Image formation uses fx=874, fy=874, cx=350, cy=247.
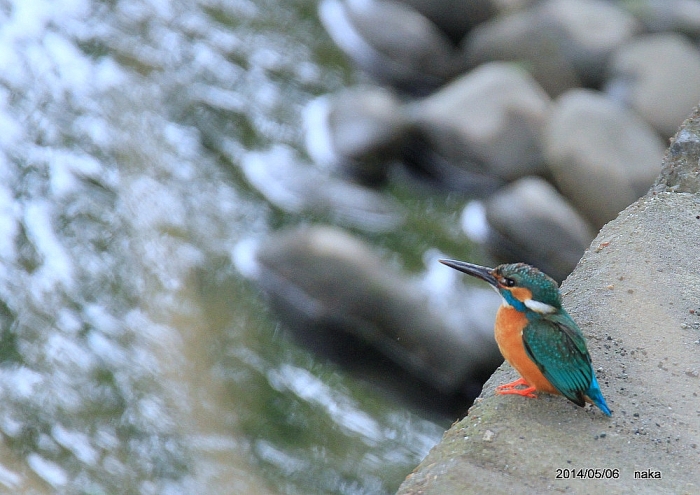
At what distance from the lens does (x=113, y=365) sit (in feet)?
15.0

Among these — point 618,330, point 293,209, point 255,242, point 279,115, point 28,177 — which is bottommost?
point 618,330

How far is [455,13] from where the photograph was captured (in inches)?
316

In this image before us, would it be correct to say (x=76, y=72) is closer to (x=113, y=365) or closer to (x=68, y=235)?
(x=68, y=235)

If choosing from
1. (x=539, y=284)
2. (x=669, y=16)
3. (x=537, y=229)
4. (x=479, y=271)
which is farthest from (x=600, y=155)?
(x=539, y=284)

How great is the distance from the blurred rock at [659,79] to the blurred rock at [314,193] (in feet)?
7.30

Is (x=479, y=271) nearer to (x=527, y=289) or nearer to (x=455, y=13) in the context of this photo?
(x=527, y=289)

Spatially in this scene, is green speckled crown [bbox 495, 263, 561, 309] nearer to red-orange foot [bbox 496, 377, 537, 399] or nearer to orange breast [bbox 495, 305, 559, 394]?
orange breast [bbox 495, 305, 559, 394]

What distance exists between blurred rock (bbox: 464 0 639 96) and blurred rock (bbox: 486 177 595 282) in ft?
5.42

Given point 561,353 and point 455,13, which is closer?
point 561,353

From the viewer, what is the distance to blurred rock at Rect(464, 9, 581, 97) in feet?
24.7

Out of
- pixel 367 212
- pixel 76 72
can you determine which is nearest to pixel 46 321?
pixel 367 212

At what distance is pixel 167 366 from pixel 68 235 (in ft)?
4.20

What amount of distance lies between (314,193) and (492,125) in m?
1.47

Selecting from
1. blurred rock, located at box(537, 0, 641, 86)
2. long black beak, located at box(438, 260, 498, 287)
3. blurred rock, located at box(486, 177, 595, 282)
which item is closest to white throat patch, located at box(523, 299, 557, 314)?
long black beak, located at box(438, 260, 498, 287)
